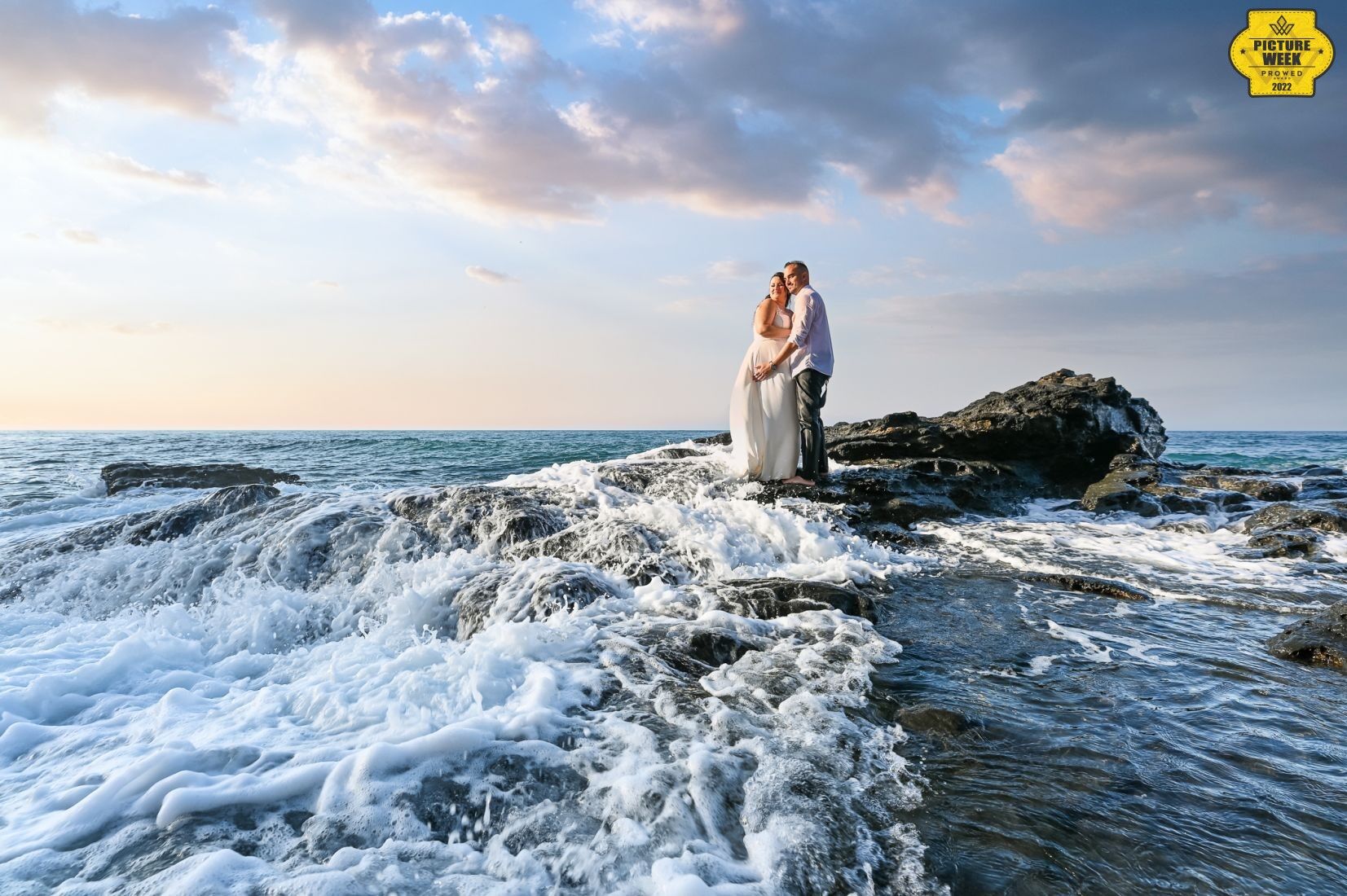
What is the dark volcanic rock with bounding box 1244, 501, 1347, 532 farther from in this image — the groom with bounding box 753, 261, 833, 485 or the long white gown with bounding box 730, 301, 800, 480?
the long white gown with bounding box 730, 301, 800, 480

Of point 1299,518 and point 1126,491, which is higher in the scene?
point 1126,491

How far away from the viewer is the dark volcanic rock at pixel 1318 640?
14.9ft

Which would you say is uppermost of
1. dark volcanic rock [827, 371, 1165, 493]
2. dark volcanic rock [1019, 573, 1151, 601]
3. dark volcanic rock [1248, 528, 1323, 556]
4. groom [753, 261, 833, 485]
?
groom [753, 261, 833, 485]

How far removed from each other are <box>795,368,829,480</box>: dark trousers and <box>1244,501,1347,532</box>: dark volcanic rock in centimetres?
576

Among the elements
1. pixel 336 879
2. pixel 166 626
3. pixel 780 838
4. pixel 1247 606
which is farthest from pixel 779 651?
pixel 166 626

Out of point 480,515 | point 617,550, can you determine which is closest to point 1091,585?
point 617,550

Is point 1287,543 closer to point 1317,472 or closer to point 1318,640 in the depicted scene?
point 1318,640

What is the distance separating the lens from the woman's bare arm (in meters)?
10.5

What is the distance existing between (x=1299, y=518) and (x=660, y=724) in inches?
388

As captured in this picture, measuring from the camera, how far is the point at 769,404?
1049 cm

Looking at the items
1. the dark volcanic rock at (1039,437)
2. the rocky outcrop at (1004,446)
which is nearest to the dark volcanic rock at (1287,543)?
the rocky outcrop at (1004,446)

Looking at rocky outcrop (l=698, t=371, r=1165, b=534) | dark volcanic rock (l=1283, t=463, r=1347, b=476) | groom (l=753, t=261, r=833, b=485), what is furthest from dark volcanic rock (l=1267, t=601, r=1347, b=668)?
dark volcanic rock (l=1283, t=463, r=1347, b=476)

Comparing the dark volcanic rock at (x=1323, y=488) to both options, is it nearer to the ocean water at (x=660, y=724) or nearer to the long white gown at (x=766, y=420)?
the ocean water at (x=660, y=724)

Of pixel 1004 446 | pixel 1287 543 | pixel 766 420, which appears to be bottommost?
pixel 1287 543
